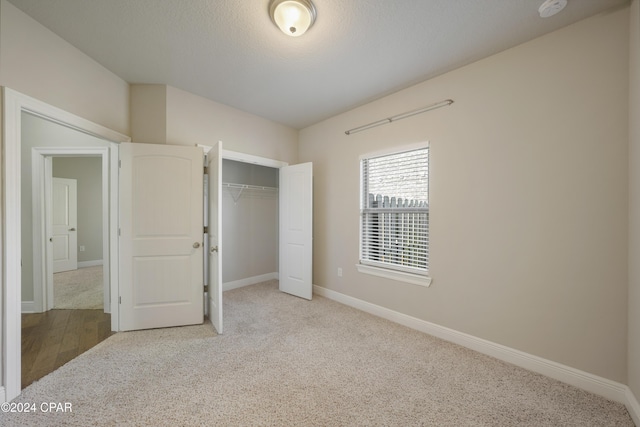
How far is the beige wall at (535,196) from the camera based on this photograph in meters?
1.74

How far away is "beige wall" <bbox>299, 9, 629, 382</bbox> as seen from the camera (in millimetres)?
1736

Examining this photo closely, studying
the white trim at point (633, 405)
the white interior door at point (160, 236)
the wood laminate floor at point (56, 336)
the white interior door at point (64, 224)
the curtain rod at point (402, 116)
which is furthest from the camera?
the white interior door at point (64, 224)

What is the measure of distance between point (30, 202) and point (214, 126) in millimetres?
2445

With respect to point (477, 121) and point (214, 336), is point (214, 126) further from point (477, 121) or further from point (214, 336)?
point (477, 121)

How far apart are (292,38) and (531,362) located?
3331 millimetres

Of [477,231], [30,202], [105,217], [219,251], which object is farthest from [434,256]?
[30,202]

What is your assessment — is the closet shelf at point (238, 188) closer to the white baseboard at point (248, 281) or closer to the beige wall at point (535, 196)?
the white baseboard at point (248, 281)

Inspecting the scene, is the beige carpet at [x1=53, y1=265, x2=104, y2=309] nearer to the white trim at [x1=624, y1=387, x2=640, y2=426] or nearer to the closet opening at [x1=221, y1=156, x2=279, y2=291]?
the closet opening at [x1=221, y1=156, x2=279, y2=291]

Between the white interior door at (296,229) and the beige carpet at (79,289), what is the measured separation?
2.64m

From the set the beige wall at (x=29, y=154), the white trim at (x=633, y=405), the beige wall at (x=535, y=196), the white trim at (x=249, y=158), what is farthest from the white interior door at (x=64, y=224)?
the white trim at (x=633, y=405)

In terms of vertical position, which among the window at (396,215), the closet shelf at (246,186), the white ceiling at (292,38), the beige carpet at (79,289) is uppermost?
the white ceiling at (292,38)

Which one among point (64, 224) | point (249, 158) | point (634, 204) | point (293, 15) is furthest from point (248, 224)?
point (634, 204)


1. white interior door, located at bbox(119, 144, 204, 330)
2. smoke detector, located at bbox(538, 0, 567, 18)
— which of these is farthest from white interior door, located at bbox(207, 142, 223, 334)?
→ smoke detector, located at bbox(538, 0, 567, 18)

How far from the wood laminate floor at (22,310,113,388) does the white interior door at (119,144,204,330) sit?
1.23 ft
